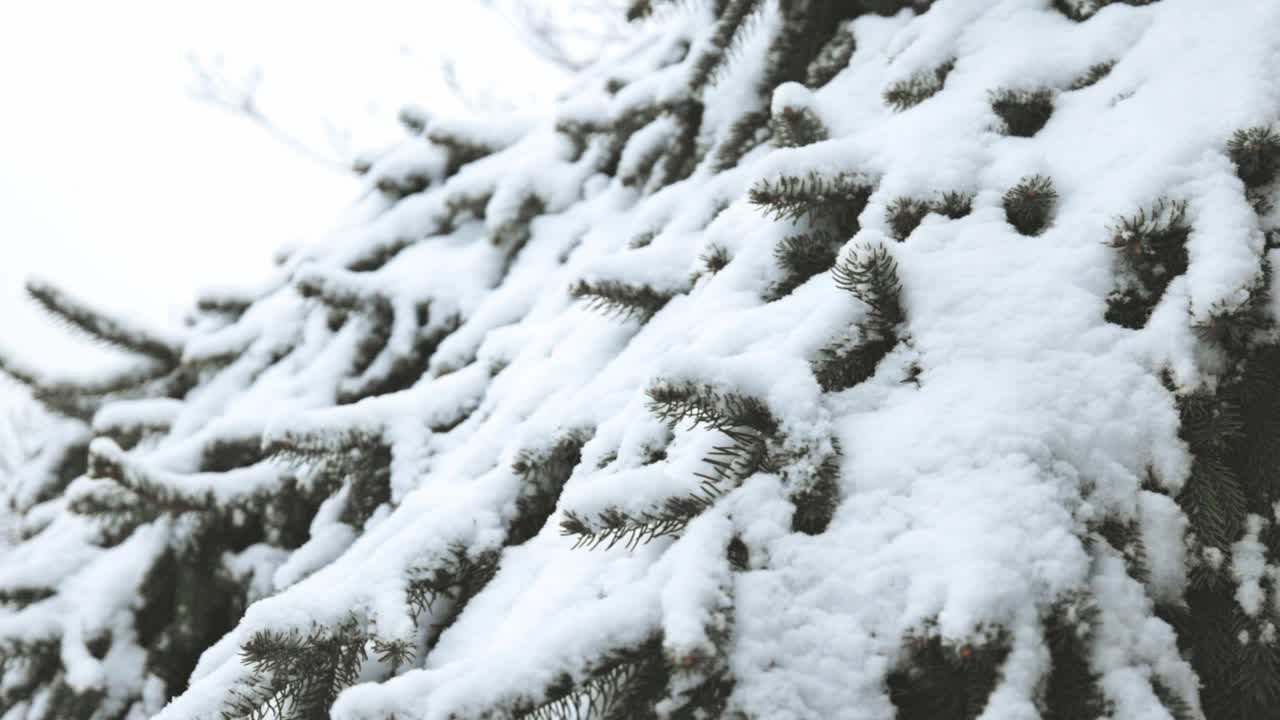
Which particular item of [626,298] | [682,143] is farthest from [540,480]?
[682,143]

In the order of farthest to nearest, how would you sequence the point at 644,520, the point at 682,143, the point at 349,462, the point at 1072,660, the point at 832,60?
the point at 682,143, the point at 832,60, the point at 349,462, the point at 644,520, the point at 1072,660

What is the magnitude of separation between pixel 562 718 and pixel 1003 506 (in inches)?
21.4

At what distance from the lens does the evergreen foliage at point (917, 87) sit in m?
1.53

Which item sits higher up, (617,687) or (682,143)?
(682,143)

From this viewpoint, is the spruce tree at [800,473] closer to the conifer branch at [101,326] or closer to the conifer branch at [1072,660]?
the conifer branch at [1072,660]

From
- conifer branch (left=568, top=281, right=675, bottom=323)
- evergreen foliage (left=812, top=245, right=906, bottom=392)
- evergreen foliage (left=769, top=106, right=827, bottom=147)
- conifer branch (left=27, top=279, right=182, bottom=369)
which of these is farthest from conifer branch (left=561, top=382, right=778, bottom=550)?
conifer branch (left=27, top=279, right=182, bottom=369)

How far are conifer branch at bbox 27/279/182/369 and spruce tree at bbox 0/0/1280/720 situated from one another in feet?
2.52

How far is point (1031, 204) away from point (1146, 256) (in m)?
0.18

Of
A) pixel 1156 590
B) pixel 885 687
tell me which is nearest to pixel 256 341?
pixel 885 687

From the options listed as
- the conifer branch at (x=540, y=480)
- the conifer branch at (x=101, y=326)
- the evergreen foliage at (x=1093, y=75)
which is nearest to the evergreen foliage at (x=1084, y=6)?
the evergreen foliage at (x=1093, y=75)

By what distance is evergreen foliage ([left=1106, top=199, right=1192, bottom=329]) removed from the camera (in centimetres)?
104

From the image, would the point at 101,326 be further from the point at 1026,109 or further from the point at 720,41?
the point at 1026,109

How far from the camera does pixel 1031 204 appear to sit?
3.86 feet

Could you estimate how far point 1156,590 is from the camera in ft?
2.88
